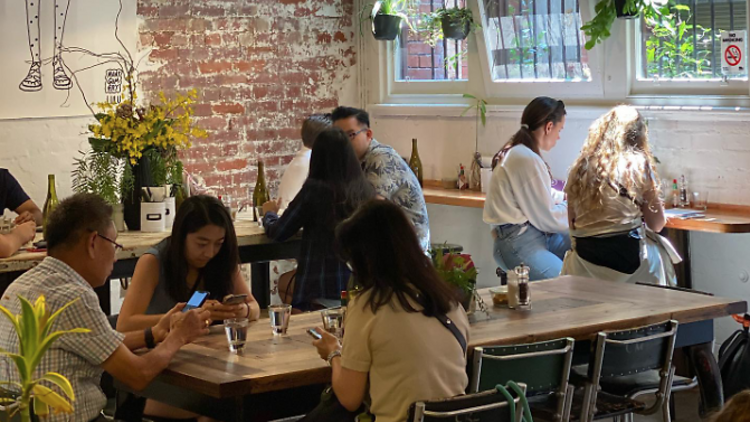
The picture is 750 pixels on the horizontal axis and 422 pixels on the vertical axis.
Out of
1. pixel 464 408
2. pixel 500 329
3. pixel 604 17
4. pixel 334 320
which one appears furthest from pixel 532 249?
pixel 464 408

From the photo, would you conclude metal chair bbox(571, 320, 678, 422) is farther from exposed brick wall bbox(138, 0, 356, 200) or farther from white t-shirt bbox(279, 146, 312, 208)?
exposed brick wall bbox(138, 0, 356, 200)

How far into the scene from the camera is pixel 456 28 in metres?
6.73

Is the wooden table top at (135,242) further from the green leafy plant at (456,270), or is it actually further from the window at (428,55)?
the window at (428,55)

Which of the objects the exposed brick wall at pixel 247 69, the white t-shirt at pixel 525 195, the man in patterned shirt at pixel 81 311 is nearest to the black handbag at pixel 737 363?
the white t-shirt at pixel 525 195

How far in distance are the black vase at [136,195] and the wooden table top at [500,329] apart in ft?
5.27

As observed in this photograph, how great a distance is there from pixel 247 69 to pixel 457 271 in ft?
12.5

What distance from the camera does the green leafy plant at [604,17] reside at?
5.57 metres

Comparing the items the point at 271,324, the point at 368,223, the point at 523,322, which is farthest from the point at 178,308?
the point at 523,322

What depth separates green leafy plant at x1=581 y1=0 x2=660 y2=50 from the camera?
557cm

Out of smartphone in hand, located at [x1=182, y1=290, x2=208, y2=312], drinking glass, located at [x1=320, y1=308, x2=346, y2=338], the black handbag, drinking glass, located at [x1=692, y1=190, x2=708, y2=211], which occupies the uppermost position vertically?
drinking glass, located at [x1=692, y1=190, x2=708, y2=211]

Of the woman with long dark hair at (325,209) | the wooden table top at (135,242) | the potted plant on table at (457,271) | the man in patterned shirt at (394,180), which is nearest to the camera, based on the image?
the potted plant on table at (457,271)

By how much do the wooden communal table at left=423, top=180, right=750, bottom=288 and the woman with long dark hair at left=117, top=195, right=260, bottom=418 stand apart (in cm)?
227

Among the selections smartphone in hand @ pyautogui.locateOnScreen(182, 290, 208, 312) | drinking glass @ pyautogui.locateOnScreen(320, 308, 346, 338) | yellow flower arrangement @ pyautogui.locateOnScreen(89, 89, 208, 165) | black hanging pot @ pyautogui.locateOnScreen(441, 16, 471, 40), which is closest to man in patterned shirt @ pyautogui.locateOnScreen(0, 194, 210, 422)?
smartphone in hand @ pyautogui.locateOnScreen(182, 290, 208, 312)

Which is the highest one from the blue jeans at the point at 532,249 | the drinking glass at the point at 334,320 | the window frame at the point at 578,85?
the window frame at the point at 578,85
